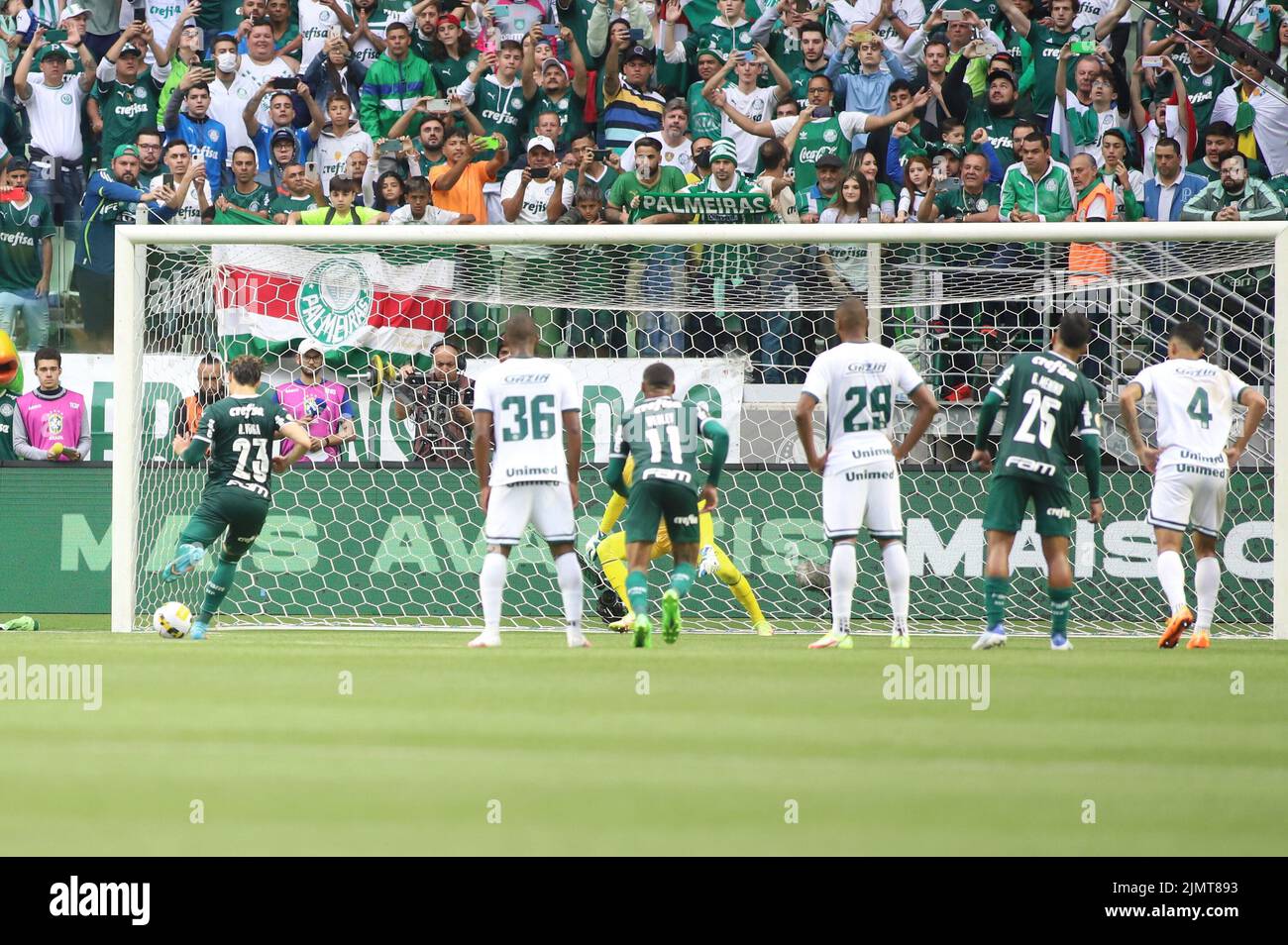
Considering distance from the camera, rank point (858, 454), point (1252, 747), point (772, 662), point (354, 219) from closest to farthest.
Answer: point (1252, 747), point (772, 662), point (858, 454), point (354, 219)

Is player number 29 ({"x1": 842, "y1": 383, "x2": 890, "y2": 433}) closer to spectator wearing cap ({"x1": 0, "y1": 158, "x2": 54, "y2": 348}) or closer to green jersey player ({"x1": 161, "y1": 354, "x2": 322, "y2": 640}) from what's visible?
green jersey player ({"x1": 161, "y1": 354, "x2": 322, "y2": 640})

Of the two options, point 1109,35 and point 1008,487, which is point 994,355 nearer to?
point 1008,487

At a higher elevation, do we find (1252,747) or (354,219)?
(354,219)

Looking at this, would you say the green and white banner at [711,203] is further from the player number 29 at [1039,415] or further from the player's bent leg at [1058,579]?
the player's bent leg at [1058,579]

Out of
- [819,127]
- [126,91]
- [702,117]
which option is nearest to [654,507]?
[819,127]

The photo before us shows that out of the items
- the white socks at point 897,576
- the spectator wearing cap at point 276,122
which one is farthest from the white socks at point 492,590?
the spectator wearing cap at point 276,122

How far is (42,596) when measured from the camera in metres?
12.6

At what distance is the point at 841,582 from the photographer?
8.87 m

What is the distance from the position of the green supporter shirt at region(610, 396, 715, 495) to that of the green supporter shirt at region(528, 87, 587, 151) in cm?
656

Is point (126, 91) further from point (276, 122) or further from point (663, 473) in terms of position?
point (663, 473)

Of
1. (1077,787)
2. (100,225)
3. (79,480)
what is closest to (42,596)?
(79,480)

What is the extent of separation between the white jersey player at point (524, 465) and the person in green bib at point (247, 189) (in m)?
6.39

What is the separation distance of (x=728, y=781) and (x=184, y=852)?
5.77 ft

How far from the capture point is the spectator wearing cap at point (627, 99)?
597 inches
